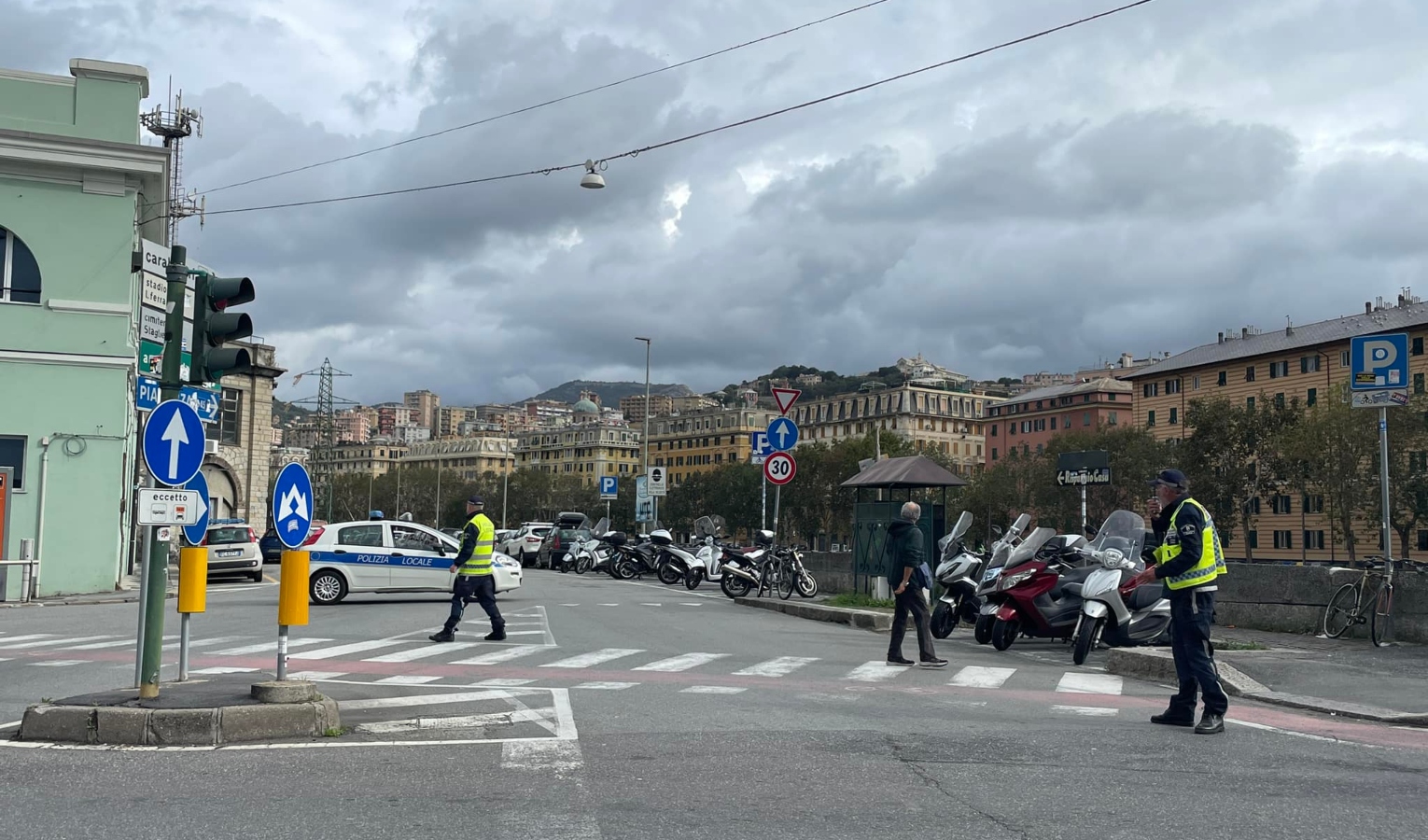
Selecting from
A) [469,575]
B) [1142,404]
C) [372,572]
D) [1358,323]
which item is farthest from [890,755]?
[1142,404]

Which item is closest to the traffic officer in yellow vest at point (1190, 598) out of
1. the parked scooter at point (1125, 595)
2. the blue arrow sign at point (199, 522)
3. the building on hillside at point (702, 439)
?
the parked scooter at point (1125, 595)

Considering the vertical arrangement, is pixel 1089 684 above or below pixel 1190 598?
below

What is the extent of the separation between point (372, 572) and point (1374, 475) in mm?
54568

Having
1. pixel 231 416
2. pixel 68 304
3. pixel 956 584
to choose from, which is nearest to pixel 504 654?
pixel 956 584

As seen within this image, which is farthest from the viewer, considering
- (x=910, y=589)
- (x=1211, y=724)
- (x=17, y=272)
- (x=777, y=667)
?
(x=17, y=272)

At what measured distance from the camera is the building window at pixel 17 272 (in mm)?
24844

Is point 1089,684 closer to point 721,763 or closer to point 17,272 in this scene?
point 721,763

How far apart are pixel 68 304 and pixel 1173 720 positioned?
75.8ft

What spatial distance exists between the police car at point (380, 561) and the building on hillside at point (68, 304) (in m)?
5.27

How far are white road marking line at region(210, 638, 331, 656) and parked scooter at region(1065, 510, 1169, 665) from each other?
9015mm

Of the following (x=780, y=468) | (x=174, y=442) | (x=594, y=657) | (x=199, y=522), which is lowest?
(x=594, y=657)

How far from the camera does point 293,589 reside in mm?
9336

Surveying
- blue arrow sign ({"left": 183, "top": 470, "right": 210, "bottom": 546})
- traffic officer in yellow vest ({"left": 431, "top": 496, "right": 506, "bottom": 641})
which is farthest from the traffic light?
traffic officer in yellow vest ({"left": 431, "top": 496, "right": 506, "bottom": 641})

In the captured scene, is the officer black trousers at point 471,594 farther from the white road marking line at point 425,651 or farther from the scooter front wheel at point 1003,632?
the scooter front wheel at point 1003,632
